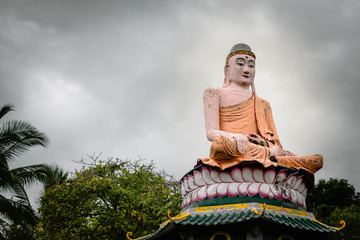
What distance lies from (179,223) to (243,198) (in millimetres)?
1233

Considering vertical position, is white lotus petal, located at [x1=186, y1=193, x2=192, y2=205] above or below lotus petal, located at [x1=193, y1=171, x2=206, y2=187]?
below

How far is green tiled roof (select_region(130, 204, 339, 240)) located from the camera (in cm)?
719

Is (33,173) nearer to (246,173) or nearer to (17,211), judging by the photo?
(17,211)

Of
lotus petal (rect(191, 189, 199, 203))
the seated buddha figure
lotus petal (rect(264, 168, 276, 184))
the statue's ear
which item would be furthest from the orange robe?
the statue's ear

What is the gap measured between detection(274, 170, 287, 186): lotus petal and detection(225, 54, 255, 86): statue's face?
2912mm

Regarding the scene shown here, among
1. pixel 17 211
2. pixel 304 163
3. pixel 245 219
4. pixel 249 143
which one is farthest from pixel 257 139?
pixel 17 211

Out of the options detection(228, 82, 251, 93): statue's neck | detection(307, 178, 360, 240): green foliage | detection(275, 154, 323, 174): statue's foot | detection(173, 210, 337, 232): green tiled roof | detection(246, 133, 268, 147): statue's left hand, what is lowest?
detection(173, 210, 337, 232): green tiled roof

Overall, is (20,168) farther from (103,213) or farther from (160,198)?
(160,198)

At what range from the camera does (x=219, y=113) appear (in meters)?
9.79

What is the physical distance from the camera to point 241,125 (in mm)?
9586

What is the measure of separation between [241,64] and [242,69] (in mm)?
124

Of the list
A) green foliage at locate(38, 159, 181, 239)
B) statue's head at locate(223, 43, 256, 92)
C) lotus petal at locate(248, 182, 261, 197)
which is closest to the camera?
lotus petal at locate(248, 182, 261, 197)

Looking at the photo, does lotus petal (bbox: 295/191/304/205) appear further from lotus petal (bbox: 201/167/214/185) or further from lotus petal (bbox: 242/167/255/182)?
lotus petal (bbox: 201/167/214/185)

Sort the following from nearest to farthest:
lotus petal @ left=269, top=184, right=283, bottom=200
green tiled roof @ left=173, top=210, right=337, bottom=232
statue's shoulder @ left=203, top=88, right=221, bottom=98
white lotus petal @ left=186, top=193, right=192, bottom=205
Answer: green tiled roof @ left=173, top=210, right=337, bottom=232 < lotus petal @ left=269, top=184, right=283, bottom=200 < white lotus petal @ left=186, top=193, right=192, bottom=205 < statue's shoulder @ left=203, top=88, right=221, bottom=98
